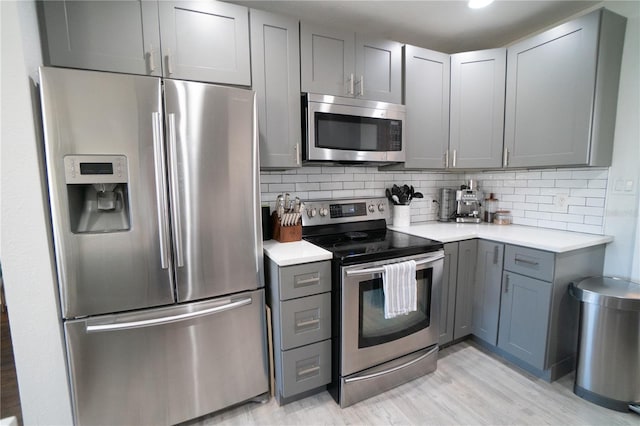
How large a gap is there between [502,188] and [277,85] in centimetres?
222

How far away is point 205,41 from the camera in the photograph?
162 centimetres

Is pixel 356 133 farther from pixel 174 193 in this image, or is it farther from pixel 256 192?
pixel 174 193

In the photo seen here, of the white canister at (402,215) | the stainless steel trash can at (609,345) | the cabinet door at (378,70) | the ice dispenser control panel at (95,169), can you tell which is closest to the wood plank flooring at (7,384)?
the ice dispenser control panel at (95,169)

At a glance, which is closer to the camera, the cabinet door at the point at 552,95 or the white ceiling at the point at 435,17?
the cabinet door at the point at 552,95

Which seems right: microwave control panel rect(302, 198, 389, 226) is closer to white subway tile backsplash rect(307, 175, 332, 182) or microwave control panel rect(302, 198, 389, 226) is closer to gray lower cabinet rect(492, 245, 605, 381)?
white subway tile backsplash rect(307, 175, 332, 182)

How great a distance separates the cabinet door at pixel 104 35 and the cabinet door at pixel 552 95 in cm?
249

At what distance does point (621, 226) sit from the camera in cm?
193

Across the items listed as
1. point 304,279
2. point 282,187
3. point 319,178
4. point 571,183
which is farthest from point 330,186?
point 571,183

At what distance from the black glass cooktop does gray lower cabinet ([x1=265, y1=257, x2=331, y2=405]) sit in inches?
6.5

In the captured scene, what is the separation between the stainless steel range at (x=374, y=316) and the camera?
1673 mm

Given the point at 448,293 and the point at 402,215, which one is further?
the point at 402,215

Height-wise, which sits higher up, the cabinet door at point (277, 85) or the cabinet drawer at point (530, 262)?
the cabinet door at point (277, 85)

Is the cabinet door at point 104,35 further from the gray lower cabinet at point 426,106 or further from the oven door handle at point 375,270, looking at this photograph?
the gray lower cabinet at point 426,106

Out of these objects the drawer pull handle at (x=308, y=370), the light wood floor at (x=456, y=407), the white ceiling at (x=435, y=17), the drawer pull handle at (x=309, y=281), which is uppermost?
the white ceiling at (x=435, y=17)
